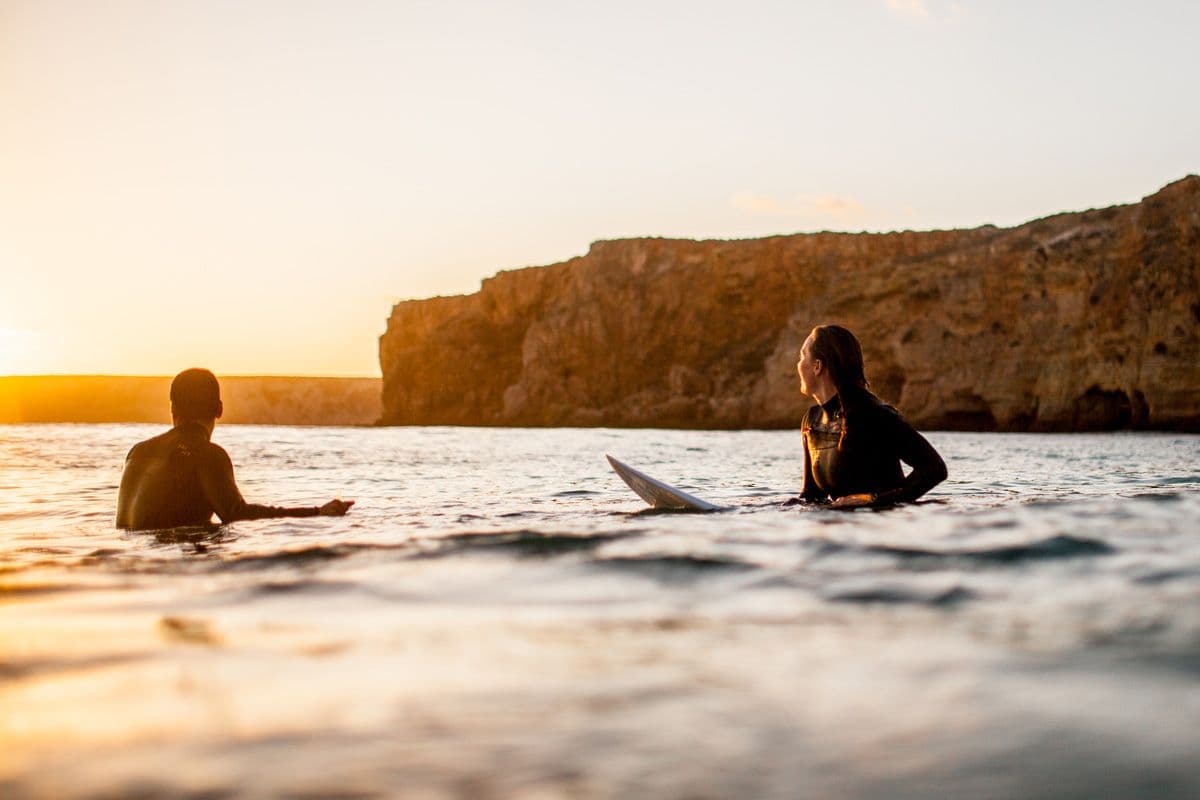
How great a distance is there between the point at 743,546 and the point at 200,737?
10.8ft

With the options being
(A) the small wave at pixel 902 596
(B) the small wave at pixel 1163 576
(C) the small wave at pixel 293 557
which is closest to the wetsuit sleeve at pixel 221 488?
(C) the small wave at pixel 293 557

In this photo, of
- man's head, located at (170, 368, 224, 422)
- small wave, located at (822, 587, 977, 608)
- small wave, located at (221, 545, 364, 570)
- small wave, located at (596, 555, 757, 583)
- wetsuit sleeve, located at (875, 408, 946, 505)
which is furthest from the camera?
man's head, located at (170, 368, 224, 422)

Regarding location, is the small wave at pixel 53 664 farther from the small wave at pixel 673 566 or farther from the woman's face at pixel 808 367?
the woman's face at pixel 808 367

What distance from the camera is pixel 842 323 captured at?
239 feet

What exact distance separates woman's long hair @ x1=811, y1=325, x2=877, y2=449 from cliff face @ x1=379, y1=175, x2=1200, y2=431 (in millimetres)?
44838

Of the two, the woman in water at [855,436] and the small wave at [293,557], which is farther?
the woman in water at [855,436]

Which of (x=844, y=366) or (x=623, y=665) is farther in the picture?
(x=844, y=366)

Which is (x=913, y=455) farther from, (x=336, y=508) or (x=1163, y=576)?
(x=336, y=508)

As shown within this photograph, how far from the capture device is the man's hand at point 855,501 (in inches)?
254

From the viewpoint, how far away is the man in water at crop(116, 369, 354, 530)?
666cm

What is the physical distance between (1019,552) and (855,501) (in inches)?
84.7

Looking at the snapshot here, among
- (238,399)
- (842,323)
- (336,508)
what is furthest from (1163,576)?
(238,399)

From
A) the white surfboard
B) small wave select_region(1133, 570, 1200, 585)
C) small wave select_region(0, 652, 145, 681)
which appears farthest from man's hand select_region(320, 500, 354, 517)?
small wave select_region(1133, 570, 1200, 585)

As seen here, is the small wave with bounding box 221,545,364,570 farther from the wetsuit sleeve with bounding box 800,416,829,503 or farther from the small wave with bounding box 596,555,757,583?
the wetsuit sleeve with bounding box 800,416,829,503
